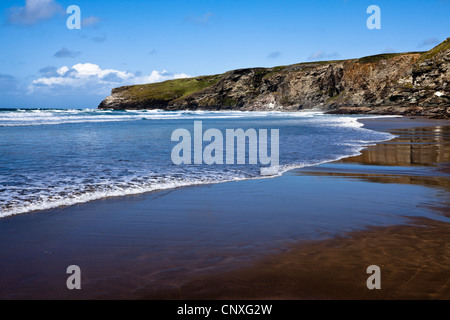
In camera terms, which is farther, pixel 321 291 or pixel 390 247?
pixel 390 247

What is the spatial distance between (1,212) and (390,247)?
5.27m

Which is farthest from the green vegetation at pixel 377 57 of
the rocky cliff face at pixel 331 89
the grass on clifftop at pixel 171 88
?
the grass on clifftop at pixel 171 88

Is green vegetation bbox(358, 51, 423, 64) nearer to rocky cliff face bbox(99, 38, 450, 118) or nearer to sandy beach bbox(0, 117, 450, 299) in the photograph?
rocky cliff face bbox(99, 38, 450, 118)

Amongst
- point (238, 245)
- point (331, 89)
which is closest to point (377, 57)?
point (331, 89)

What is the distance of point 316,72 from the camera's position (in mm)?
95625

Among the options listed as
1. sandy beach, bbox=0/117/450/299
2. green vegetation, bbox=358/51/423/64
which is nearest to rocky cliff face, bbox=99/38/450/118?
green vegetation, bbox=358/51/423/64

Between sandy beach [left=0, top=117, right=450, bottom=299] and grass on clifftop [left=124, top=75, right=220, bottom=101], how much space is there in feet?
418

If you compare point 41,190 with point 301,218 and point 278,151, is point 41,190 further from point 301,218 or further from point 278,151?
point 278,151

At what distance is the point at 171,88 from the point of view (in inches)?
5925

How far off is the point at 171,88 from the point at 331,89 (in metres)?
77.9

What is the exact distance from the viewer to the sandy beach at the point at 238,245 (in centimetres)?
318

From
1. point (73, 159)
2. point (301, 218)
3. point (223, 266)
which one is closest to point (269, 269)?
point (223, 266)

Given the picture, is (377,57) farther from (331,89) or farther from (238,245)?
(238,245)

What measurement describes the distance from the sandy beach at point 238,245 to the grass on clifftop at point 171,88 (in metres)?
127
